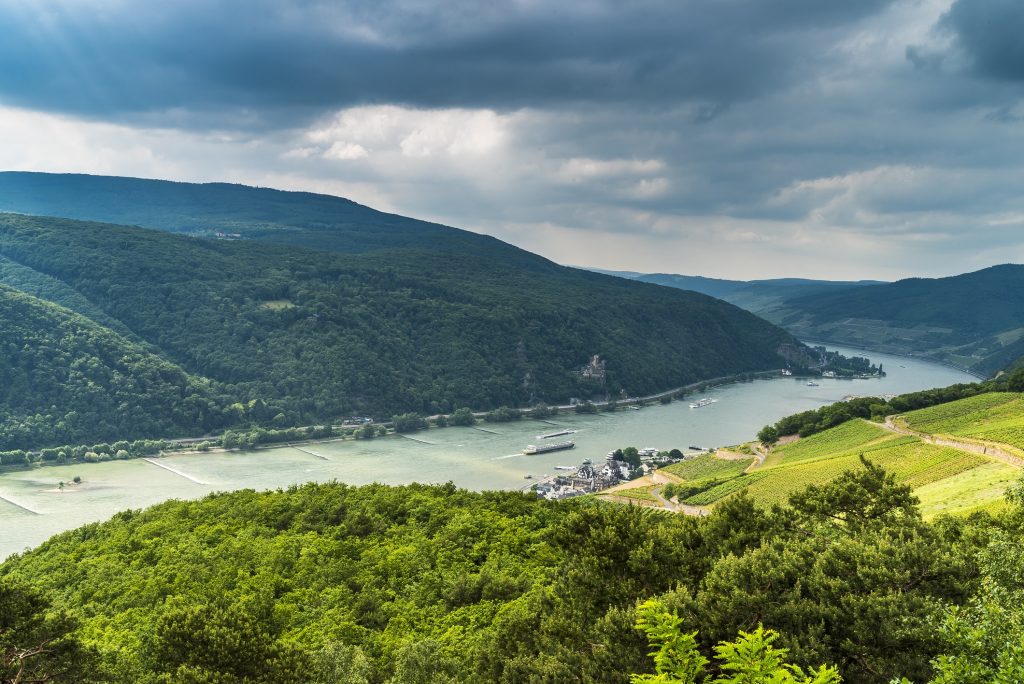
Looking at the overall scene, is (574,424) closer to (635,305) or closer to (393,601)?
(635,305)

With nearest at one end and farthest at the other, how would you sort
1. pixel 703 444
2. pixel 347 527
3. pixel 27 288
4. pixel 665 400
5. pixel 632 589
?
1. pixel 632 589
2. pixel 347 527
3. pixel 703 444
4. pixel 27 288
5. pixel 665 400

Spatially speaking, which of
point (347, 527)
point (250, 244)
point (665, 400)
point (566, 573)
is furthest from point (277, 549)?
point (250, 244)

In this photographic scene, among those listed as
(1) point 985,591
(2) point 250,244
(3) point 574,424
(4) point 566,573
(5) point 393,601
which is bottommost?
(3) point 574,424

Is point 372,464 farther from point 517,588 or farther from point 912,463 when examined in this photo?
point 517,588

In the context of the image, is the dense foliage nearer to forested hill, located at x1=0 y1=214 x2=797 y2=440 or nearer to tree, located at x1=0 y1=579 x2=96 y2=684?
tree, located at x1=0 y1=579 x2=96 y2=684

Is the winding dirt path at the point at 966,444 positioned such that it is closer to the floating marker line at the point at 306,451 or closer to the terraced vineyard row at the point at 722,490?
the terraced vineyard row at the point at 722,490

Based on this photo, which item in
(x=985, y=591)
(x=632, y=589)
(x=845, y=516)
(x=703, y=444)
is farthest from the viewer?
(x=703, y=444)
